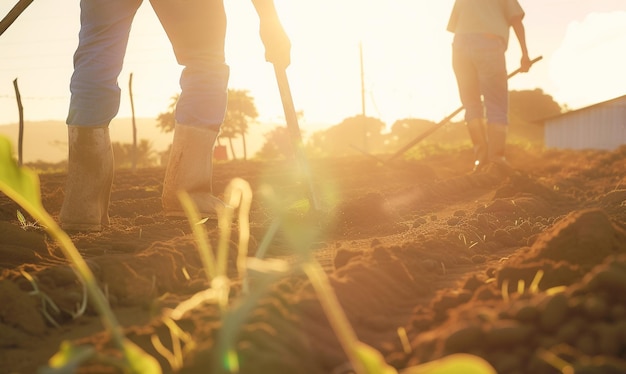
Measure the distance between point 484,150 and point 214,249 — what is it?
19.4ft

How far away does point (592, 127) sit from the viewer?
27.9 m

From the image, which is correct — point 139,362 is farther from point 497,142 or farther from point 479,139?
point 479,139

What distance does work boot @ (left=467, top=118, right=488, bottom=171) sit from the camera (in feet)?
25.2

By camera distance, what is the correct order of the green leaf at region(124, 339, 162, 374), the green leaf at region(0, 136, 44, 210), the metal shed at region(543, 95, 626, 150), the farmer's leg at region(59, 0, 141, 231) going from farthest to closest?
the metal shed at region(543, 95, 626, 150), the farmer's leg at region(59, 0, 141, 231), the green leaf at region(0, 136, 44, 210), the green leaf at region(124, 339, 162, 374)

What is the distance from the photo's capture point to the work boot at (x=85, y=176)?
127 inches

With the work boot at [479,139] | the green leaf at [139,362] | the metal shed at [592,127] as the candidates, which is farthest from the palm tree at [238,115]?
the green leaf at [139,362]

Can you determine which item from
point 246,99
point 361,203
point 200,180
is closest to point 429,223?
point 361,203

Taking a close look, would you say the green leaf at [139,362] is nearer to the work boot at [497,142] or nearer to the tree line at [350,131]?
the work boot at [497,142]

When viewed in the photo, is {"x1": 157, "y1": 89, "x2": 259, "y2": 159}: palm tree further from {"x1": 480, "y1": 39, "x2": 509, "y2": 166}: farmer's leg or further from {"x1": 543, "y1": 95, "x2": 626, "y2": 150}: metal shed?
{"x1": 480, "y1": 39, "x2": 509, "y2": 166}: farmer's leg

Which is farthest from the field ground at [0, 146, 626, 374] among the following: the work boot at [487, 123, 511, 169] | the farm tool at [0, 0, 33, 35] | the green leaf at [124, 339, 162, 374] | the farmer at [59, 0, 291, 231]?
the work boot at [487, 123, 511, 169]

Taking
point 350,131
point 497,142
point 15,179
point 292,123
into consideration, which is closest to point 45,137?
point 350,131

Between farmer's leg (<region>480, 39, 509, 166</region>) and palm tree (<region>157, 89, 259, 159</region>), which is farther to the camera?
palm tree (<region>157, 89, 259, 159</region>)

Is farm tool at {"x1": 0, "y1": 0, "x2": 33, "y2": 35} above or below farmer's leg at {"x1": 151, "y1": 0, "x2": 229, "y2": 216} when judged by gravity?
above

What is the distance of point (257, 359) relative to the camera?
3.52 ft
